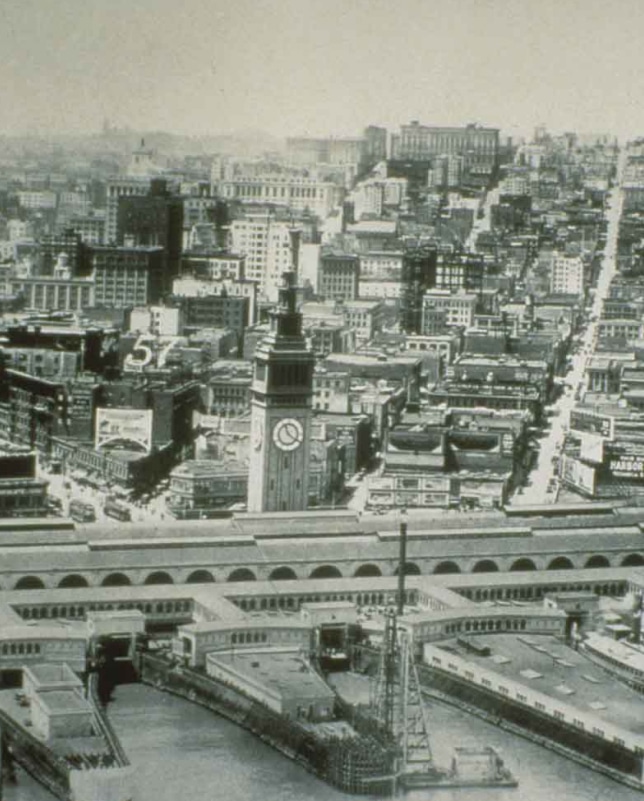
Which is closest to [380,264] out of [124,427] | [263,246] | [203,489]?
[263,246]

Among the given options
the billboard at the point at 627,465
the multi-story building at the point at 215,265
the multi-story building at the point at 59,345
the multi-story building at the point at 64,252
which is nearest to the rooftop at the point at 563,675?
the billboard at the point at 627,465

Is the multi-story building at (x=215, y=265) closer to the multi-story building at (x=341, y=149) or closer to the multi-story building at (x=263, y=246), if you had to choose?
the multi-story building at (x=263, y=246)

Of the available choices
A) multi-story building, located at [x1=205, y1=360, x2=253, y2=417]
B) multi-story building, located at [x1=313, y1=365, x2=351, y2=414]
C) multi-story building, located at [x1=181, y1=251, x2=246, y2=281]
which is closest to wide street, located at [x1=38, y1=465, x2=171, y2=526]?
multi-story building, located at [x1=205, y1=360, x2=253, y2=417]

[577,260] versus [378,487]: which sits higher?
[577,260]

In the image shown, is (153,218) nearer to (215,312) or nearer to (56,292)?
(56,292)

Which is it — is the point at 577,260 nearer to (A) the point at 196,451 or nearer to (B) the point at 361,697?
(A) the point at 196,451

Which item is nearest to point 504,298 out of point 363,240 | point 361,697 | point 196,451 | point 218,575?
point 363,240

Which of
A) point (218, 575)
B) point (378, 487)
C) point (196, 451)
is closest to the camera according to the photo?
point (218, 575)

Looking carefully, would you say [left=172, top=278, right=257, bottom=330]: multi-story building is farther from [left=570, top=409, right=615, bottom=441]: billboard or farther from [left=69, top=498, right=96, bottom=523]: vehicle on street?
[left=69, top=498, right=96, bottom=523]: vehicle on street
